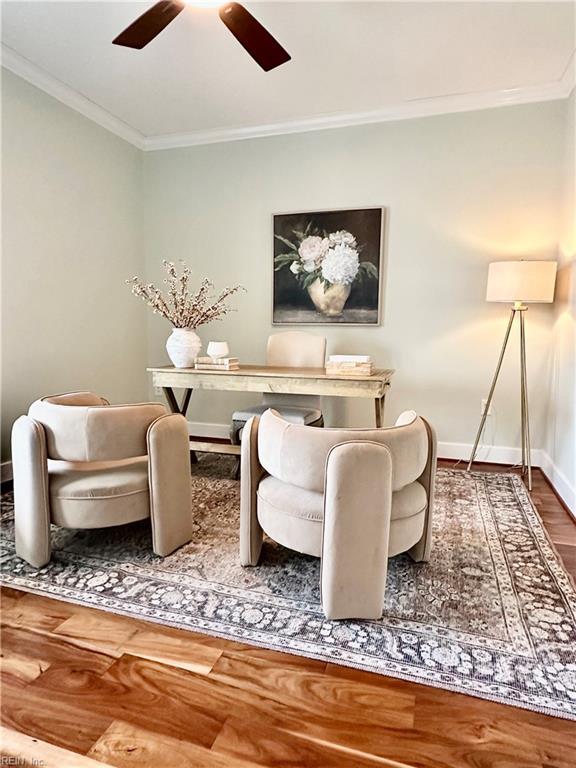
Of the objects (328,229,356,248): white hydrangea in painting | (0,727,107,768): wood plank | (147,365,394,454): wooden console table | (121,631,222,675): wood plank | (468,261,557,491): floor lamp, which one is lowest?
(0,727,107,768): wood plank

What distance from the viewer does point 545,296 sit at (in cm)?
296

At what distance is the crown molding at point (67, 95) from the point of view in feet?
9.54

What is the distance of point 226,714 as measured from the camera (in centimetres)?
126

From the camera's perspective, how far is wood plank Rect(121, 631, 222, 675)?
56.8 inches

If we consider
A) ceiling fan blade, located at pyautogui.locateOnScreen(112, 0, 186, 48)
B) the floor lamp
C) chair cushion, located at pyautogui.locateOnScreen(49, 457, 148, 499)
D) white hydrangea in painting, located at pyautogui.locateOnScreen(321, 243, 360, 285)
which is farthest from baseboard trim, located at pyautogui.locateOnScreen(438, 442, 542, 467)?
ceiling fan blade, located at pyautogui.locateOnScreen(112, 0, 186, 48)

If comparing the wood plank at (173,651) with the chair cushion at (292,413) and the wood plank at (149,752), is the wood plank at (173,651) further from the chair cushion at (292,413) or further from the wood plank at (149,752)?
the chair cushion at (292,413)

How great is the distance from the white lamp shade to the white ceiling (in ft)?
4.18

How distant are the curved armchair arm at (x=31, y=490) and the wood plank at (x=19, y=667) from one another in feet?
1.84

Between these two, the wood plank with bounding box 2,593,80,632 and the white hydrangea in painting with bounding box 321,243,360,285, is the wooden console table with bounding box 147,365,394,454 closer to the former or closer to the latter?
the white hydrangea in painting with bounding box 321,243,360,285

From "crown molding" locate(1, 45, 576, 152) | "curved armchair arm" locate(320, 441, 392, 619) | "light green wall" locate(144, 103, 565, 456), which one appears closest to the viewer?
"curved armchair arm" locate(320, 441, 392, 619)

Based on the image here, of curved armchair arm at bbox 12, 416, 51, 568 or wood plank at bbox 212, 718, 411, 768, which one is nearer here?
wood plank at bbox 212, 718, 411, 768

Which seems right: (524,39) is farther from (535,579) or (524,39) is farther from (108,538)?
(108,538)

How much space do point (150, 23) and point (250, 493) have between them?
2.16 m

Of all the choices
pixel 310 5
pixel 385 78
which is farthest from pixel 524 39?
pixel 310 5
